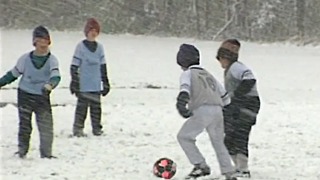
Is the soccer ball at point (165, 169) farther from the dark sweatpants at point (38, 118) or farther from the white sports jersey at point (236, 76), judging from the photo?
the dark sweatpants at point (38, 118)

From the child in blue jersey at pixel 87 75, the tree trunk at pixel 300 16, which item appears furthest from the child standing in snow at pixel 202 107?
the tree trunk at pixel 300 16

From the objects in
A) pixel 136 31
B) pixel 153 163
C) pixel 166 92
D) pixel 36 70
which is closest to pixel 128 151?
pixel 153 163

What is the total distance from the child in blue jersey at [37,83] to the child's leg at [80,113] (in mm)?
2097

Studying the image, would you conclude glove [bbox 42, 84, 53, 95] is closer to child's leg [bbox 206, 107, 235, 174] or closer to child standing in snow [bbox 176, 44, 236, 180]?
child standing in snow [bbox 176, 44, 236, 180]

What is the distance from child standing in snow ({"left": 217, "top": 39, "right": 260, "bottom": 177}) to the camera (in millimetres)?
9016

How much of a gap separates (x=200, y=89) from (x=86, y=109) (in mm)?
3977

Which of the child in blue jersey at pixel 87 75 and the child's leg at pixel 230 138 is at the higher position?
the child in blue jersey at pixel 87 75

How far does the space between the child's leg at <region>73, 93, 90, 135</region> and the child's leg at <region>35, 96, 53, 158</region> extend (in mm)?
2078

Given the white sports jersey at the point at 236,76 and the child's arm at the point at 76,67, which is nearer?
the white sports jersey at the point at 236,76

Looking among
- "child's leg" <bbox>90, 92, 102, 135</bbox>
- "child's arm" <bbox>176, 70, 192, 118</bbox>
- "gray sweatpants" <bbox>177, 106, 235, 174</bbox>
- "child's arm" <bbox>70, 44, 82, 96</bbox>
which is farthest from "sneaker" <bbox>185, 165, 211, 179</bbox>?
"child's arm" <bbox>70, 44, 82, 96</bbox>

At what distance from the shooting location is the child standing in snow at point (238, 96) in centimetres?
902

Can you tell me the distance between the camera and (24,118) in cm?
1012

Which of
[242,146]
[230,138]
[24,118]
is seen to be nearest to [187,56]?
[230,138]

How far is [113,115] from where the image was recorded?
15281 millimetres
